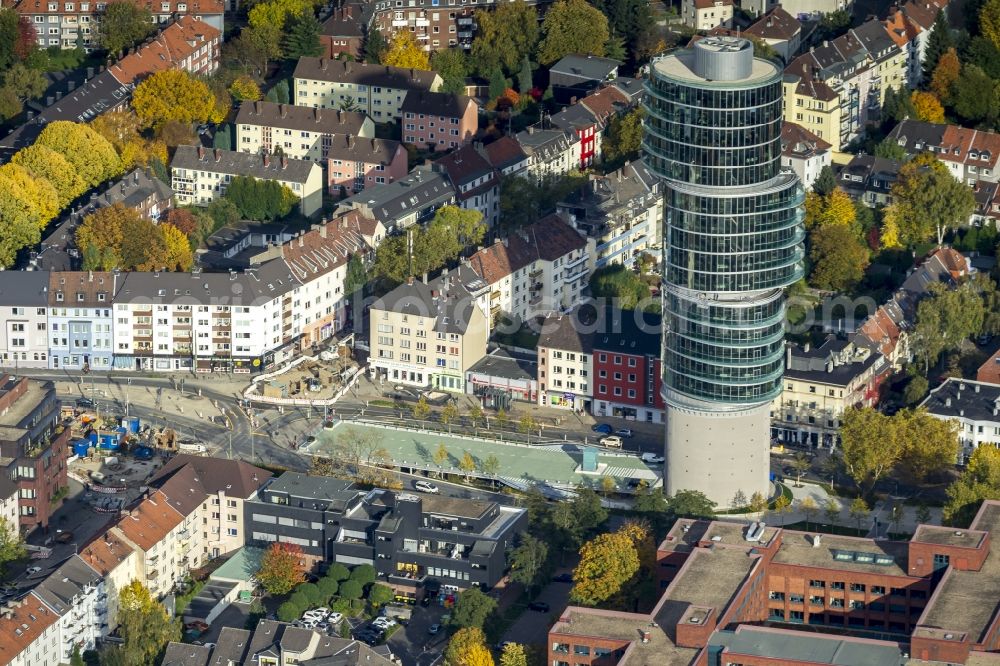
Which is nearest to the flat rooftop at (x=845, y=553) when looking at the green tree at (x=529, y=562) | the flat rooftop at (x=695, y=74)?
the green tree at (x=529, y=562)

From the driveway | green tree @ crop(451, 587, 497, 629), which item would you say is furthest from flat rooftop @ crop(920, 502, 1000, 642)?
green tree @ crop(451, 587, 497, 629)

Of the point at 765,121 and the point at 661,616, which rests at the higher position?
the point at 765,121

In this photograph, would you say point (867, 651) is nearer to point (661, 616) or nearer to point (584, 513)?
point (661, 616)

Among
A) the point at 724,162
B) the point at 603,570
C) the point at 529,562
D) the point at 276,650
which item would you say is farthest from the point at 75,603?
the point at 724,162

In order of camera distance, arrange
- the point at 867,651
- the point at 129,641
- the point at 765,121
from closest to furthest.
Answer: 1. the point at 867,651
2. the point at 129,641
3. the point at 765,121

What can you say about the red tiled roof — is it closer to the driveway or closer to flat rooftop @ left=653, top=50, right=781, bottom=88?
the driveway

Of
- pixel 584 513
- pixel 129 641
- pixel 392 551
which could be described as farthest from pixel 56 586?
pixel 584 513

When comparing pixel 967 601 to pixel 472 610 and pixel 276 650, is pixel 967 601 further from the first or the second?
pixel 276 650
